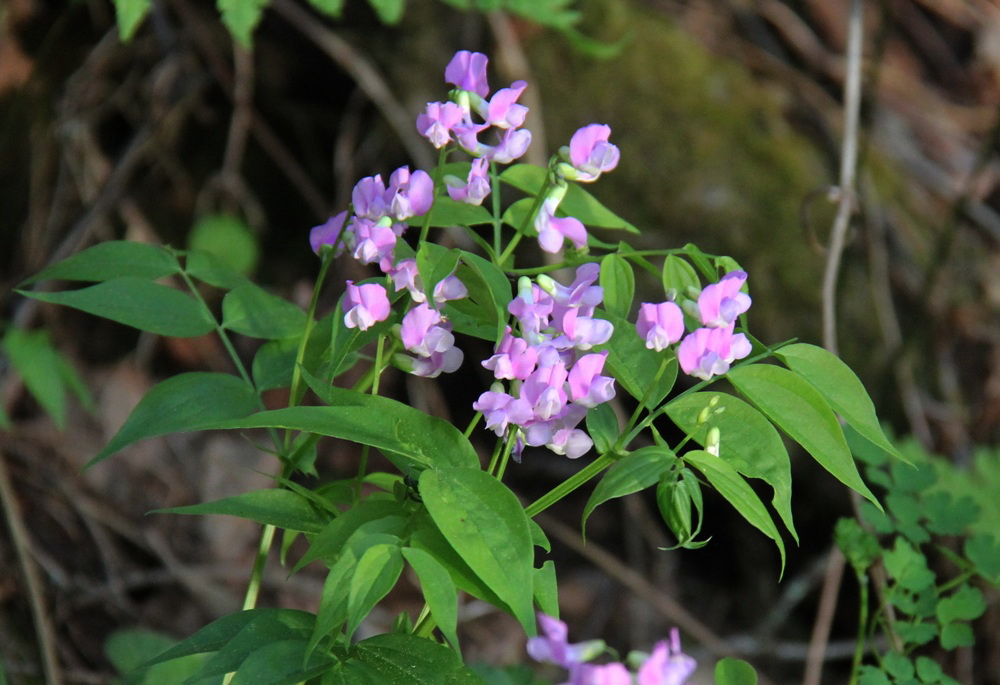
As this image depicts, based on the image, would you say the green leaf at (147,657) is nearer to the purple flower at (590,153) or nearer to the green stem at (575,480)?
the green stem at (575,480)

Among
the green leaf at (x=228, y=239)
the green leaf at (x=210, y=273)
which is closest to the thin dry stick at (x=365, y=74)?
the green leaf at (x=228, y=239)

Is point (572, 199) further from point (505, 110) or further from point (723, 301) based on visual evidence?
point (723, 301)

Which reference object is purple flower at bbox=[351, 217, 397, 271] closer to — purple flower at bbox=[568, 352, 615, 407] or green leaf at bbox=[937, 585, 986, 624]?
purple flower at bbox=[568, 352, 615, 407]

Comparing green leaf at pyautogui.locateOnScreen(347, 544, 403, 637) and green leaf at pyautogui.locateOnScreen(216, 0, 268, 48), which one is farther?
green leaf at pyautogui.locateOnScreen(216, 0, 268, 48)

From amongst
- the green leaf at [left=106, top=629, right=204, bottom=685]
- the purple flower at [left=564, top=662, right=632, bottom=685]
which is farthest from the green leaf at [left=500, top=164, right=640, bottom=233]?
the green leaf at [left=106, top=629, right=204, bottom=685]

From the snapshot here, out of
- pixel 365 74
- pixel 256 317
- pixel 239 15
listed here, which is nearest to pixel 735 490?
pixel 256 317

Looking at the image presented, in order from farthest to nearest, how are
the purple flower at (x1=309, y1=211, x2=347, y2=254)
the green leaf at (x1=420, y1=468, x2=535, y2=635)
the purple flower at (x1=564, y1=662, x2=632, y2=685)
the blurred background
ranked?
the blurred background, the purple flower at (x1=309, y1=211, x2=347, y2=254), the green leaf at (x1=420, y1=468, x2=535, y2=635), the purple flower at (x1=564, y1=662, x2=632, y2=685)

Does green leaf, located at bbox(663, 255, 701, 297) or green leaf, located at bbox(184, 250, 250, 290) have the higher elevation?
green leaf, located at bbox(663, 255, 701, 297)

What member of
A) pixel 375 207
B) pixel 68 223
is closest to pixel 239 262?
pixel 68 223
